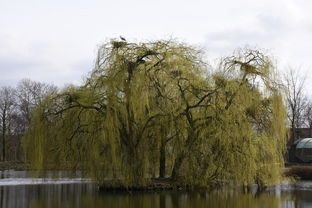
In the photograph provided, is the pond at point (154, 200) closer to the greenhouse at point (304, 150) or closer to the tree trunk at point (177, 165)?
the tree trunk at point (177, 165)

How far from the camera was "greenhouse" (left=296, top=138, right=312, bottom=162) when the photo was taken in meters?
51.5

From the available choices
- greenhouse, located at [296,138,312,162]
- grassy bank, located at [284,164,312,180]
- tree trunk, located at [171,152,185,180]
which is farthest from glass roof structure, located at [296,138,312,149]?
tree trunk, located at [171,152,185,180]

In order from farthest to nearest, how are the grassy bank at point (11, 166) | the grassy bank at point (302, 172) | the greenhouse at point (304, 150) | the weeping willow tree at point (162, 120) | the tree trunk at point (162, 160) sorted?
the grassy bank at point (11, 166)
the greenhouse at point (304, 150)
the grassy bank at point (302, 172)
the tree trunk at point (162, 160)
the weeping willow tree at point (162, 120)

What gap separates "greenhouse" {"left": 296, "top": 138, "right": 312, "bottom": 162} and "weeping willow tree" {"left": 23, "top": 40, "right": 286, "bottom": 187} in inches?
1000

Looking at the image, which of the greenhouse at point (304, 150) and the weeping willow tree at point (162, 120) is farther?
the greenhouse at point (304, 150)

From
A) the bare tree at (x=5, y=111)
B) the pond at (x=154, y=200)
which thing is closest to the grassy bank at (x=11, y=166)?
the bare tree at (x=5, y=111)

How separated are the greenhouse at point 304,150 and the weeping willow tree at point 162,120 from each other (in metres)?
25.4

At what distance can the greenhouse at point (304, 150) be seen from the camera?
169 feet

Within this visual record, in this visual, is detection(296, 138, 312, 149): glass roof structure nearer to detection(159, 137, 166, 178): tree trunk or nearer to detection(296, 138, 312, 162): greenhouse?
detection(296, 138, 312, 162): greenhouse

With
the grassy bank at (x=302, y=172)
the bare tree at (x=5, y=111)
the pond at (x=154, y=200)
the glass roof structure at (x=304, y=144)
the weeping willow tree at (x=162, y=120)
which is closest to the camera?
the pond at (x=154, y=200)

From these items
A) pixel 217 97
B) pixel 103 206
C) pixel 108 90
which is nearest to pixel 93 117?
pixel 108 90

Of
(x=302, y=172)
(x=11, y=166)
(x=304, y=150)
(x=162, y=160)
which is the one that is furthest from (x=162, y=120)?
(x=11, y=166)

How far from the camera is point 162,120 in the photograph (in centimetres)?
2714

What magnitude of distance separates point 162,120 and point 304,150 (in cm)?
2940
